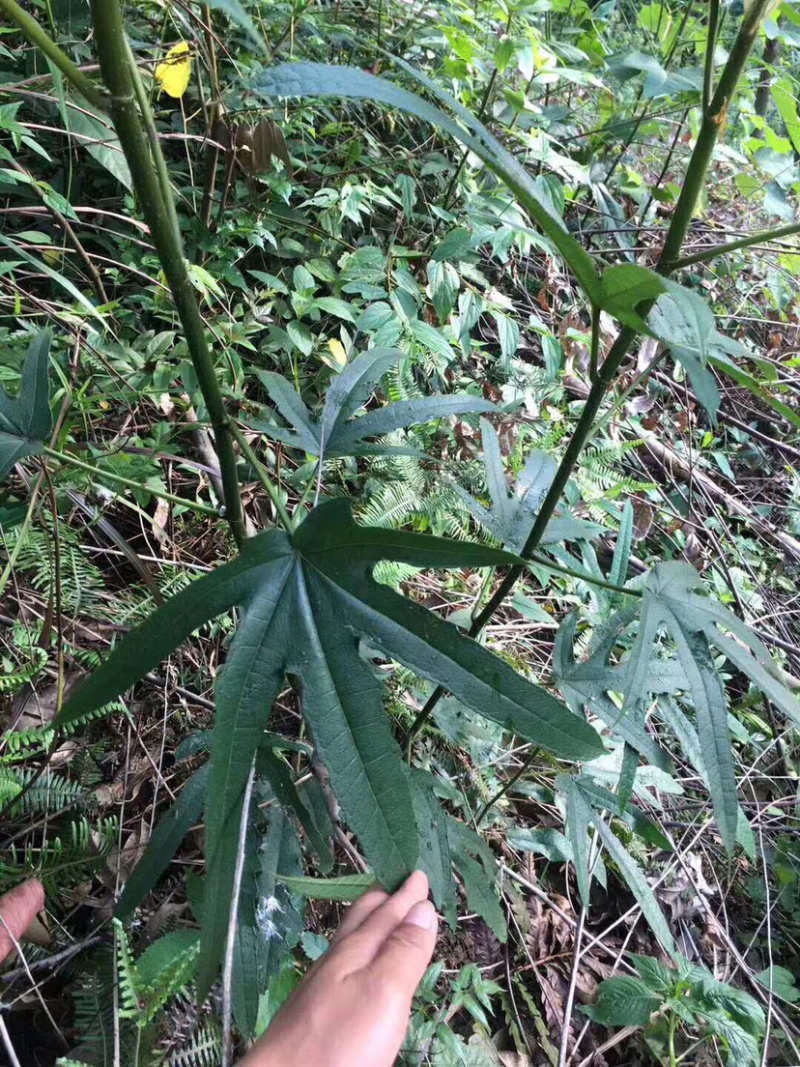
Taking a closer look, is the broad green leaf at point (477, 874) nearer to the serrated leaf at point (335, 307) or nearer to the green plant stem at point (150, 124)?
the green plant stem at point (150, 124)

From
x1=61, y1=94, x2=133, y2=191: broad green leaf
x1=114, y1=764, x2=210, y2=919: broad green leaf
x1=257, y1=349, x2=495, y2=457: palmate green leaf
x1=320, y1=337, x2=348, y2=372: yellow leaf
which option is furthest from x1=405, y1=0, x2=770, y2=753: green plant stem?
x1=61, y1=94, x2=133, y2=191: broad green leaf

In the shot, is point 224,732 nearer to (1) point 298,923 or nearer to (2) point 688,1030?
(1) point 298,923

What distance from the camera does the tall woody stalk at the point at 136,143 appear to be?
0.37 metres

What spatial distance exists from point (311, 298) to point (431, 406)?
798 mm

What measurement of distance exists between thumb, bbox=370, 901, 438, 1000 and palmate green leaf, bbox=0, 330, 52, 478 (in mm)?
538

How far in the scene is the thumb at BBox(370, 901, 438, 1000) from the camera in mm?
507

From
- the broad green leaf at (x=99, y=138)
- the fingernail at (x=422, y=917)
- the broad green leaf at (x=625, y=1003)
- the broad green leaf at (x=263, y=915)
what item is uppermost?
the broad green leaf at (x=99, y=138)

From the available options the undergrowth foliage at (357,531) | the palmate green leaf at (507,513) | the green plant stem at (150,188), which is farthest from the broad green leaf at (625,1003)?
the green plant stem at (150,188)

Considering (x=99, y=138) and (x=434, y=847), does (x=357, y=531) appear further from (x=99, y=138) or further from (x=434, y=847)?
(x=99, y=138)

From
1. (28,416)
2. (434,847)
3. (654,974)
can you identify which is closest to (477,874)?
(434,847)

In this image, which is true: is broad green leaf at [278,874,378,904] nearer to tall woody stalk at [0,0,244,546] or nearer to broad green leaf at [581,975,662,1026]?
tall woody stalk at [0,0,244,546]

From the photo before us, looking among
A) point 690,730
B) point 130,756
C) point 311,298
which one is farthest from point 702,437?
point 130,756

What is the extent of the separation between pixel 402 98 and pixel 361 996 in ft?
2.09

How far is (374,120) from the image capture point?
6.29 feet
